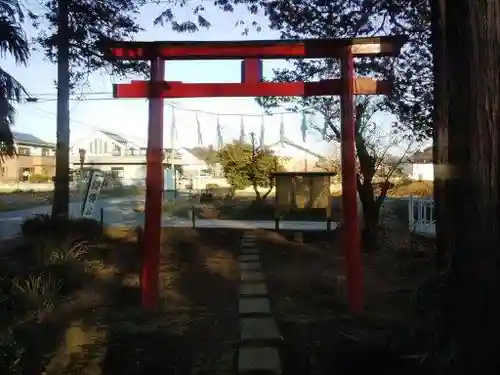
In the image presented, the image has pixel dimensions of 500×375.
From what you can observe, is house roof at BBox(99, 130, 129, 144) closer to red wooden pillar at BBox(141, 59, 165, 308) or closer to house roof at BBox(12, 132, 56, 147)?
house roof at BBox(12, 132, 56, 147)

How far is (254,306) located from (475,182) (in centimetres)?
420

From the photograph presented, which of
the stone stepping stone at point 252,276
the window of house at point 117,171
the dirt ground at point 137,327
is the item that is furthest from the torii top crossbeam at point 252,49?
the window of house at point 117,171

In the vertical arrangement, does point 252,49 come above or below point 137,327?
above

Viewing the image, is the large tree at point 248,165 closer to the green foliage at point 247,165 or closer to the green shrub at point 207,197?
the green foliage at point 247,165

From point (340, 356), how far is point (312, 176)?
15.6 metres

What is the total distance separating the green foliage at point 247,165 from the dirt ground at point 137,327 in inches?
666

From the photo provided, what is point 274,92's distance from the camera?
731 cm

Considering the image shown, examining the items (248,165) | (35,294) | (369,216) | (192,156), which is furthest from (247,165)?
(192,156)

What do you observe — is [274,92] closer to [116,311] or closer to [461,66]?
[116,311]

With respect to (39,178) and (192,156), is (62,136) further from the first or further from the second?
(192,156)

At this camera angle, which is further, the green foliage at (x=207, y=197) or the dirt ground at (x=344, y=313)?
the green foliage at (x=207, y=197)

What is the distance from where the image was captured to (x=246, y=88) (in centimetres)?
732

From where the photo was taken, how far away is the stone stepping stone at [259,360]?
187 inches

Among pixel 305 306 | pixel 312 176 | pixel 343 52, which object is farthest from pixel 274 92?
pixel 312 176
